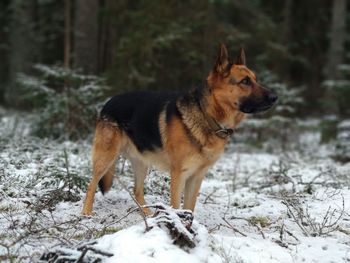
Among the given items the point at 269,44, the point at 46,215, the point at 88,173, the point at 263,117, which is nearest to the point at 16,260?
the point at 46,215

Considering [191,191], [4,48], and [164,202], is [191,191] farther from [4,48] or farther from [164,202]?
[4,48]

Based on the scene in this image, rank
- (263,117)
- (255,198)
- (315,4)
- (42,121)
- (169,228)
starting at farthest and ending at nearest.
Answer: (315,4) < (263,117) < (42,121) < (255,198) < (169,228)

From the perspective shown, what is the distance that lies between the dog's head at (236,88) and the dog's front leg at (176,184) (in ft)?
3.17

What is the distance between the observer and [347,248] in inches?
189

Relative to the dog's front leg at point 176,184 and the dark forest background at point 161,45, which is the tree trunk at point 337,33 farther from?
the dog's front leg at point 176,184

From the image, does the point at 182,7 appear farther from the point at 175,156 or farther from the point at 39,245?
the point at 39,245

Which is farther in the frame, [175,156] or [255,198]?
[255,198]

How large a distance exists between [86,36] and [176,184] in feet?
29.4

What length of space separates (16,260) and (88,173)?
3684mm

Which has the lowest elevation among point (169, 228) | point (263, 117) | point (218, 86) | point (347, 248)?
point (263, 117)

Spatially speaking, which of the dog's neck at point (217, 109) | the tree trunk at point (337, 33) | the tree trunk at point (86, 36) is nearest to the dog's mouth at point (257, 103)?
the dog's neck at point (217, 109)

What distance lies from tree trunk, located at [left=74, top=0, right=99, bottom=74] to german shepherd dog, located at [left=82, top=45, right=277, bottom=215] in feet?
23.9

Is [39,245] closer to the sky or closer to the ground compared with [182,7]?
closer to the ground

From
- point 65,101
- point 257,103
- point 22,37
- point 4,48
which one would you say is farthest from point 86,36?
point 4,48
